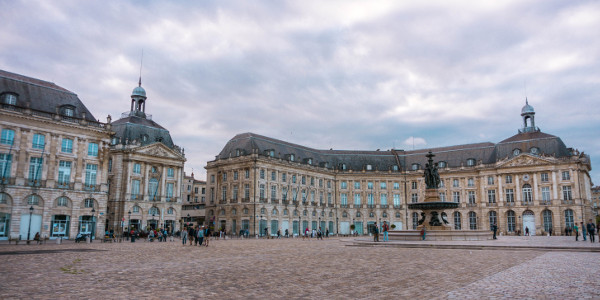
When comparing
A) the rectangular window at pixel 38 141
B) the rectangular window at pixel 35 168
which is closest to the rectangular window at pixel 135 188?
the rectangular window at pixel 35 168

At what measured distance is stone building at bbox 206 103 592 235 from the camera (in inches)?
2383

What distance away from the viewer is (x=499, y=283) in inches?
411

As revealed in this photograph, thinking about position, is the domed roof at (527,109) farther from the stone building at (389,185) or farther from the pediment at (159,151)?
the pediment at (159,151)

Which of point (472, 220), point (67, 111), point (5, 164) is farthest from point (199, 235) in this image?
point (472, 220)

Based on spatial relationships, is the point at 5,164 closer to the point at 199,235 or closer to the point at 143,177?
the point at 143,177

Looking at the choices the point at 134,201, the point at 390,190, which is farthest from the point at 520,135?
the point at 134,201

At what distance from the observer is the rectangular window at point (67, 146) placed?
41.9 meters

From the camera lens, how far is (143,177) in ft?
172

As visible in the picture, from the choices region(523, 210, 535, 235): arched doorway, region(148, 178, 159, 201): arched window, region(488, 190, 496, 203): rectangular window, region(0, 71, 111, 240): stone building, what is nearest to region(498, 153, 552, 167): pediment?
region(488, 190, 496, 203): rectangular window

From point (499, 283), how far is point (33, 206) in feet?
133

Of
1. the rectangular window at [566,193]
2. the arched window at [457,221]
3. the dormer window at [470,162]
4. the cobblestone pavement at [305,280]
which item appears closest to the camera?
the cobblestone pavement at [305,280]

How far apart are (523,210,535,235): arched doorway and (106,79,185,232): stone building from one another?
49.0 m

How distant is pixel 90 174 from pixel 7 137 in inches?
321

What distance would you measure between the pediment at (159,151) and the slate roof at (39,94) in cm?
817
